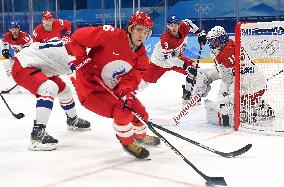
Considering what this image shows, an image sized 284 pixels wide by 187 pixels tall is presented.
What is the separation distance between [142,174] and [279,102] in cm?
158

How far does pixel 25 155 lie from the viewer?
8.86ft

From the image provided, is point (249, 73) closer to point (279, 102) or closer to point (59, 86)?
point (279, 102)

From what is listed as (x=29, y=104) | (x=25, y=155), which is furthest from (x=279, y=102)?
(x=29, y=104)

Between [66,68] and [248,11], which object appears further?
[248,11]

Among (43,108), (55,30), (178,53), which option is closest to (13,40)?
(55,30)

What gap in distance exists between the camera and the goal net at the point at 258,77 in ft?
10.6

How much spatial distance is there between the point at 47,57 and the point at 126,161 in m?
0.97

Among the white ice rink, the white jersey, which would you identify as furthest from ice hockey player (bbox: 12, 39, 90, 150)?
the white ice rink

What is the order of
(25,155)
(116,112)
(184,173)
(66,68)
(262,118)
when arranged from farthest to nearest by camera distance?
(262,118) → (66,68) → (25,155) → (116,112) → (184,173)

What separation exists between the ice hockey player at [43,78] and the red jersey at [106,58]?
19cm

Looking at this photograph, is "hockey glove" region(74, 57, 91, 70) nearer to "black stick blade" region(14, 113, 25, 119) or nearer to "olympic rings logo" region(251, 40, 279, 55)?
"olympic rings logo" region(251, 40, 279, 55)

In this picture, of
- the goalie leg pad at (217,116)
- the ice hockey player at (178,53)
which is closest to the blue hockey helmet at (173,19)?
the ice hockey player at (178,53)

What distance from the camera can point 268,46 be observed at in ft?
11.0

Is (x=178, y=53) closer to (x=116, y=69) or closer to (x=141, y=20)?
(x=116, y=69)
